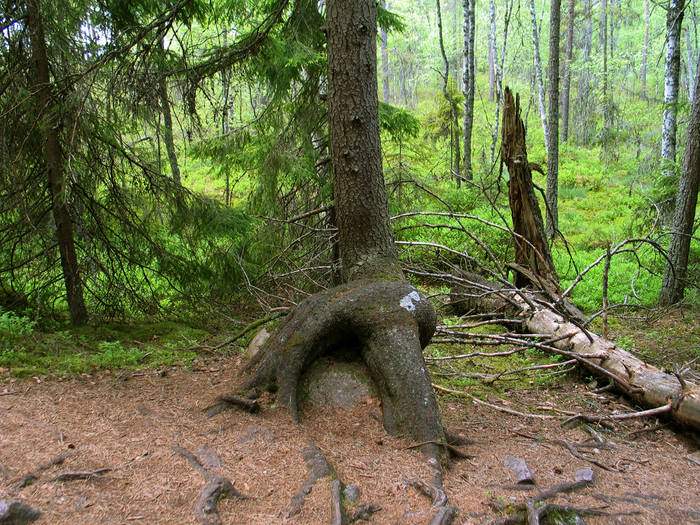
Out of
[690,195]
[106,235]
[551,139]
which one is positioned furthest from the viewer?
[551,139]

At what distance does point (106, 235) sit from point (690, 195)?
9.36 meters

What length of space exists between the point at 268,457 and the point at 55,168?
4.97 meters

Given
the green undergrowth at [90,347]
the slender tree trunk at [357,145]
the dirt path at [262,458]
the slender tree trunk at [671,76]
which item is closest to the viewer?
the dirt path at [262,458]

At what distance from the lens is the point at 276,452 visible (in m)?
2.99

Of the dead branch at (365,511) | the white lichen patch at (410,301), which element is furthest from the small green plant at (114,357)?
the dead branch at (365,511)

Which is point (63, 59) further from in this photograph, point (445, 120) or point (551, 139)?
point (445, 120)

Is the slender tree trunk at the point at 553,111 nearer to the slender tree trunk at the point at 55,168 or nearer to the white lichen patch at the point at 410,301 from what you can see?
the white lichen patch at the point at 410,301

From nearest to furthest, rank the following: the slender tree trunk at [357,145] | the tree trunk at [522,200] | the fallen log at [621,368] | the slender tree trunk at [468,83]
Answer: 1. the slender tree trunk at [357,145]
2. the fallen log at [621,368]
3. the tree trunk at [522,200]
4. the slender tree trunk at [468,83]

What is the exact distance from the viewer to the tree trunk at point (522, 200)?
7.29m

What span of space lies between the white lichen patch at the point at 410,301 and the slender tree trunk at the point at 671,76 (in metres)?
7.34

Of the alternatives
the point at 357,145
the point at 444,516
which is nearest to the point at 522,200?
the point at 357,145

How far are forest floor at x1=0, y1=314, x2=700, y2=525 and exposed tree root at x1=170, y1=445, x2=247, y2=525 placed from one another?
0.14ft

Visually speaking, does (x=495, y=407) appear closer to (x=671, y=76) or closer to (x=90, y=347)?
(x=90, y=347)

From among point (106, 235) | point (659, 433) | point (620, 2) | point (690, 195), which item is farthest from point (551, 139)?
point (620, 2)
